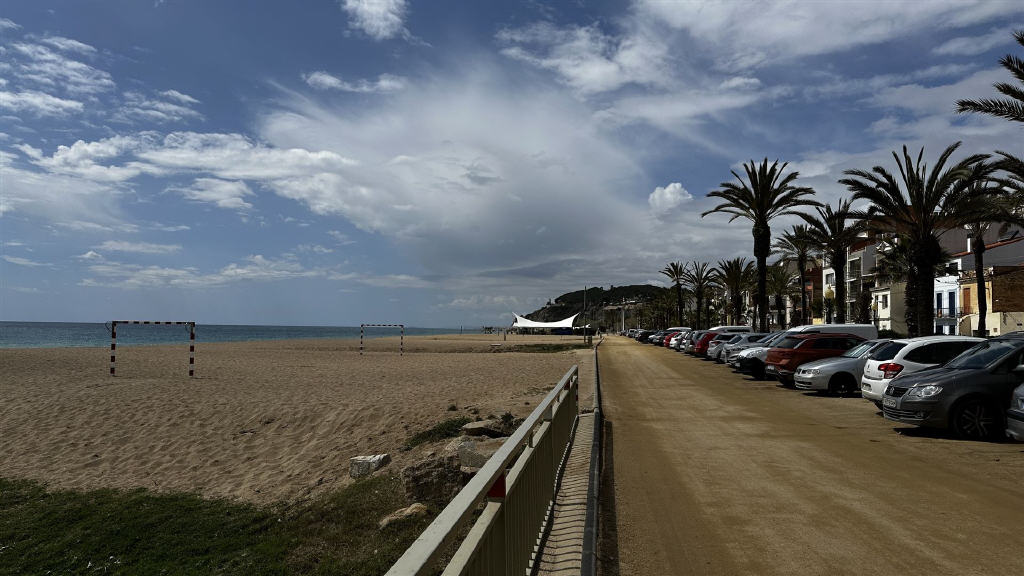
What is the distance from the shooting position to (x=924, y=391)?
11.5 metres

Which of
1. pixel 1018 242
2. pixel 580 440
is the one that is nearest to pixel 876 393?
pixel 580 440

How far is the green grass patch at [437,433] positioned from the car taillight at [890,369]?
872cm

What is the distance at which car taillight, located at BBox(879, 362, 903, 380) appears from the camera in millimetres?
14183

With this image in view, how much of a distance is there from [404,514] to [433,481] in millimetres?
874

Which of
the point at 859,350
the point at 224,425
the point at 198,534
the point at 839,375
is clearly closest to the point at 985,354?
the point at 839,375

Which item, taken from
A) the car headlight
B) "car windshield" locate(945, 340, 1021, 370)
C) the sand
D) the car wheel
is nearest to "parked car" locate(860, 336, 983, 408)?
"car windshield" locate(945, 340, 1021, 370)

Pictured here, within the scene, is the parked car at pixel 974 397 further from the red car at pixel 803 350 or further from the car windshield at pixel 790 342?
the car windshield at pixel 790 342

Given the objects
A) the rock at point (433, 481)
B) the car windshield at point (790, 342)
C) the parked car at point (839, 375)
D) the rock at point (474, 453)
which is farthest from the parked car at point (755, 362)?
the rock at point (433, 481)

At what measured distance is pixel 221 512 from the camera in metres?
9.69

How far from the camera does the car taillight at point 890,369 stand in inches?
558

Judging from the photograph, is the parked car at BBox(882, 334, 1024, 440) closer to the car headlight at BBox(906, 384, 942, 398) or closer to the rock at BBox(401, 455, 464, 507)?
the car headlight at BBox(906, 384, 942, 398)

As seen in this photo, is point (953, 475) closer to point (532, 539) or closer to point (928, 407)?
point (928, 407)

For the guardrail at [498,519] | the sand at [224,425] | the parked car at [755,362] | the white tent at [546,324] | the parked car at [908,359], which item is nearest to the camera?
the guardrail at [498,519]

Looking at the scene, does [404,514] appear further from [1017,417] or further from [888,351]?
[888,351]
